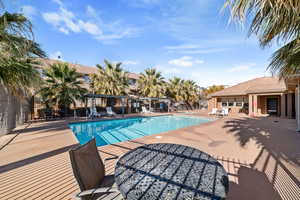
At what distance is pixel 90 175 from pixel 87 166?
0.13 m

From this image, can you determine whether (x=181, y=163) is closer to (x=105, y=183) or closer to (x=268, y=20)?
(x=105, y=183)

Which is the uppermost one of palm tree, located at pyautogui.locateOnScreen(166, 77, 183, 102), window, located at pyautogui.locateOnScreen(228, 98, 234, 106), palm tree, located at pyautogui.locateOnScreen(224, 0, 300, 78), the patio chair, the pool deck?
palm tree, located at pyautogui.locateOnScreen(166, 77, 183, 102)

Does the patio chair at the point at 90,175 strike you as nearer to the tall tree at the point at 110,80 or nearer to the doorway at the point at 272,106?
the tall tree at the point at 110,80

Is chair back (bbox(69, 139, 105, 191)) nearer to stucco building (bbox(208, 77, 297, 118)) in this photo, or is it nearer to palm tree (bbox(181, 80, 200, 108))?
stucco building (bbox(208, 77, 297, 118))

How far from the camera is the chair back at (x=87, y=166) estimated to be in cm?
154

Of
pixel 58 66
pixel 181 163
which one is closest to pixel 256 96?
pixel 181 163

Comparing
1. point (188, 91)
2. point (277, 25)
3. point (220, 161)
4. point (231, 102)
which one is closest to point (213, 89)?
point (188, 91)

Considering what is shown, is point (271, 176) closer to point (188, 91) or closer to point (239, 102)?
point (239, 102)

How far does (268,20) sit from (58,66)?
46.0ft

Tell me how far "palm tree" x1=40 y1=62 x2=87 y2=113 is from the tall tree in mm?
3656

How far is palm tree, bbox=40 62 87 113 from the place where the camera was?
1132 centimetres

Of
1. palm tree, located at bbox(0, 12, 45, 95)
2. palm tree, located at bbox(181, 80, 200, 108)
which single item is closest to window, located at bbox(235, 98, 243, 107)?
palm tree, located at bbox(181, 80, 200, 108)

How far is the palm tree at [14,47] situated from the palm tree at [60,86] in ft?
25.4

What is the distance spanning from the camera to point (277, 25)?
1.79m
